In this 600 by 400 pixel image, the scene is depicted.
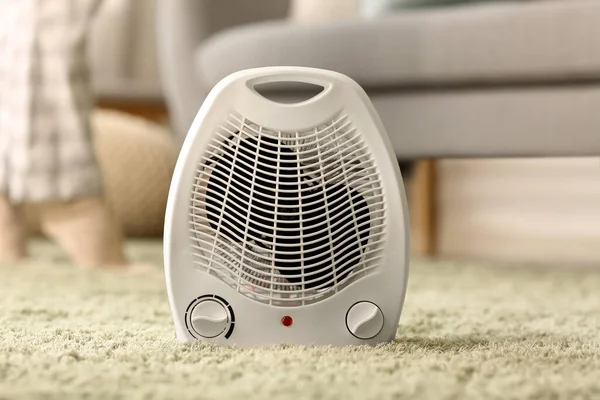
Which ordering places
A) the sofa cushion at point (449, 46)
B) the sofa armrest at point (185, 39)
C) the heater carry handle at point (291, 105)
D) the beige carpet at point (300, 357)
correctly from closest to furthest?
the beige carpet at point (300, 357)
the heater carry handle at point (291, 105)
the sofa cushion at point (449, 46)
the sofa armrest at point (185, 39)

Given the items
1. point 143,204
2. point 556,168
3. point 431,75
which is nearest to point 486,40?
point 431,75

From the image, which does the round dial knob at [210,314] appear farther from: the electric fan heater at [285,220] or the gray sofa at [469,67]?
the gray sofa at [469,67]

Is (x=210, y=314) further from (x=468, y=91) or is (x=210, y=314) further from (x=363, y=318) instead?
(x=468, y=91)

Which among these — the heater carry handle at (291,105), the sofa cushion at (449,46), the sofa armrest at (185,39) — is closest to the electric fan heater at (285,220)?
the heater carry handle at (291,105)

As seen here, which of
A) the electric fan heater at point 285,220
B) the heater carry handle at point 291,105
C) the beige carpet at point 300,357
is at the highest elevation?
the heater carry handle at point 291,105

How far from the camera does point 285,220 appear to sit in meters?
0.71

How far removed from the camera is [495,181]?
5.82ft

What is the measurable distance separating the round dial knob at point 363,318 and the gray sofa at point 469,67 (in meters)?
0.75

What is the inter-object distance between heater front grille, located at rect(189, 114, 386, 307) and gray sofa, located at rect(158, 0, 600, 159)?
2.38 feet

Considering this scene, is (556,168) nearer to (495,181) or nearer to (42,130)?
(495,181)

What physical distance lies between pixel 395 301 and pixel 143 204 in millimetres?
1470

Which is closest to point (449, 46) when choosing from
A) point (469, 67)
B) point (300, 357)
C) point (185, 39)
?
point (469, 67)

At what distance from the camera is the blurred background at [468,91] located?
1.33 metres

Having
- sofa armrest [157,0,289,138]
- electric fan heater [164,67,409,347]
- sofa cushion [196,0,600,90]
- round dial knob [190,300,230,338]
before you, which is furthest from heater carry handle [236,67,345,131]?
sofa armrest [157,0,289,138]
